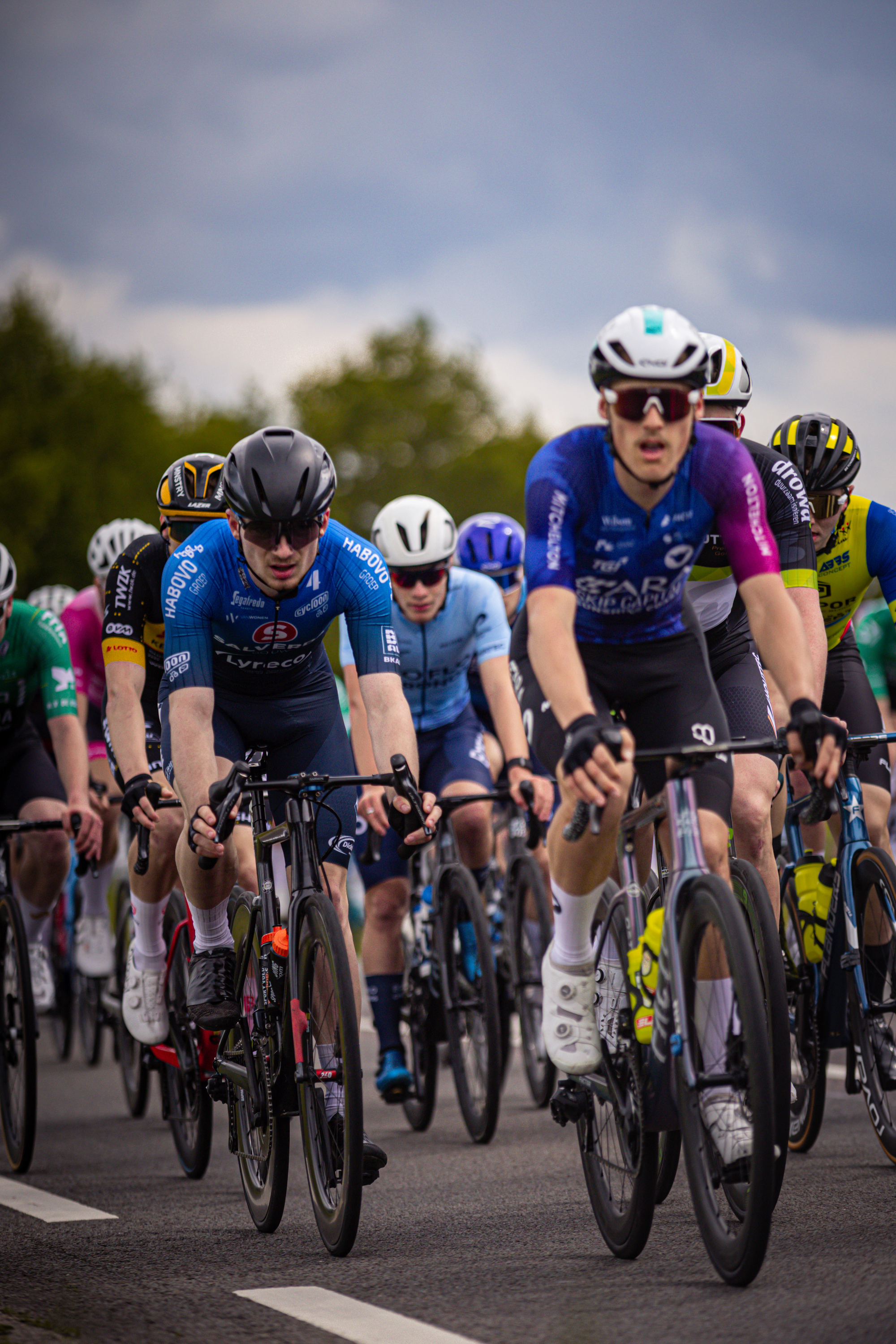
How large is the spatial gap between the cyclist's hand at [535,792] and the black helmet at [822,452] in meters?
1.84

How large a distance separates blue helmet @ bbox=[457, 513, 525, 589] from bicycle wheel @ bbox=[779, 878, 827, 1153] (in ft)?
13.4

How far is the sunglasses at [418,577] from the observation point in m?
8.01

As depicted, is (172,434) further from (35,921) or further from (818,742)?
(818,742)

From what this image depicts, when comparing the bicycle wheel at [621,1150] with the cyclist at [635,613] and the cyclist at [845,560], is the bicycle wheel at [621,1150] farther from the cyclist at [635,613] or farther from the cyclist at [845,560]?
the cyclist at [845,560]

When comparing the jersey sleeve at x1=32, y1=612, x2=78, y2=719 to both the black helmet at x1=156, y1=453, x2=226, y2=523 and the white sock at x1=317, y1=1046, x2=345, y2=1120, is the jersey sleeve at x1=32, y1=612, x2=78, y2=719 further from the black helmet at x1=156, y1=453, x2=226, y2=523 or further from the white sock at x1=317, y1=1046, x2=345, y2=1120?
the white sock at x1=317, y1=1046, x2=345, y2=1120

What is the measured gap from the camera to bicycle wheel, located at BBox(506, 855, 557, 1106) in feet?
27.0

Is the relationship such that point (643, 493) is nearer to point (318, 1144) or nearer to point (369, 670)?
point (369, 670)

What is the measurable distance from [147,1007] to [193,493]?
7.06ft

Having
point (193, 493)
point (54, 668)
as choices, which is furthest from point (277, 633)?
point (54, 668)

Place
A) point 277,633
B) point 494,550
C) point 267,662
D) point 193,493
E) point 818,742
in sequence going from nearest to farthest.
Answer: point 818,742
point 277,633
point 267,662
point 193,493
point 494,550

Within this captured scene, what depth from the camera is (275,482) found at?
520cm

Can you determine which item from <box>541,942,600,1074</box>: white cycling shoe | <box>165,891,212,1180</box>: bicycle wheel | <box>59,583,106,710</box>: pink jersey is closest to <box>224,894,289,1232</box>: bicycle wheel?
<box>165,891,212,1180</box>: bicycle wheel

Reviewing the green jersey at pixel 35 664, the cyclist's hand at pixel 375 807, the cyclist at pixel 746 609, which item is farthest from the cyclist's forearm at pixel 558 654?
the green jersey at pixel 35 664

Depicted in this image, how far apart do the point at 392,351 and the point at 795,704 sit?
196 ft
